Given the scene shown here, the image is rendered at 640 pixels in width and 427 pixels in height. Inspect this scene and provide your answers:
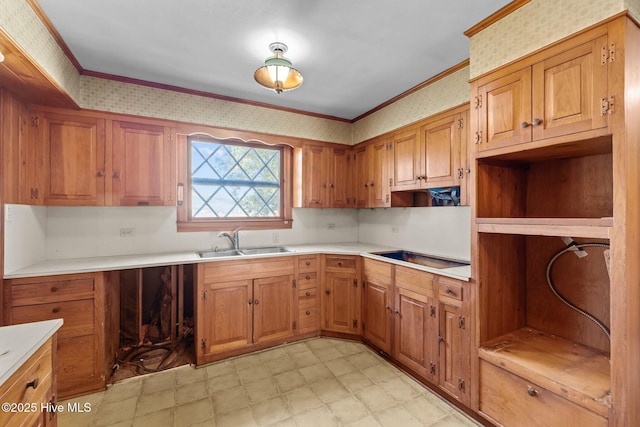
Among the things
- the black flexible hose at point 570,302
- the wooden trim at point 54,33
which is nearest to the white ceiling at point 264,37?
the wooden trim at point 54,33

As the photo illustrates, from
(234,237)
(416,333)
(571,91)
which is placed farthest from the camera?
(234,237)

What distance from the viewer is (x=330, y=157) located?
3.57 meters

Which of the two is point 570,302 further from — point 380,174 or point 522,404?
point 380,174

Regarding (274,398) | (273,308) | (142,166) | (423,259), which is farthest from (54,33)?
(423,259)

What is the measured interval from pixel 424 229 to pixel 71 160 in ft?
10.9

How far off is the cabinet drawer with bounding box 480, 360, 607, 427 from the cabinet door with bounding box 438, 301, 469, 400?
0.16m

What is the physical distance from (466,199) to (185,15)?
238 cm

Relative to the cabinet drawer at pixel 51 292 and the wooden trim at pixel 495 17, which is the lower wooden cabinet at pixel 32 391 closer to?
the cabinet drawer at pixel 51 292

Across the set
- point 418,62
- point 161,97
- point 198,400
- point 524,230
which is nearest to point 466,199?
point 524,230

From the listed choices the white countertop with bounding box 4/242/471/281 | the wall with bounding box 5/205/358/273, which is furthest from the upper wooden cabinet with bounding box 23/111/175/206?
the white countertop with bounding box 4/242/471/281

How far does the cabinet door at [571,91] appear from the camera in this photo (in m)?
1.33

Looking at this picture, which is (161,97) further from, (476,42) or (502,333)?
(502,333)

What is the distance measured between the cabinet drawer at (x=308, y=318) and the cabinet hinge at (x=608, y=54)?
281cm

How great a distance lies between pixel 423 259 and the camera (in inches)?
115
